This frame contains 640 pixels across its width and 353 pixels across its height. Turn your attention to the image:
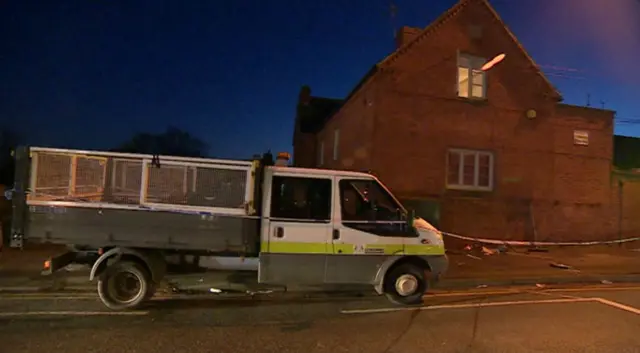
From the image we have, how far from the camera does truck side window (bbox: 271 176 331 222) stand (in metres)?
7.32

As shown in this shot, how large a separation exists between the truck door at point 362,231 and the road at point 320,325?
0.63 meters

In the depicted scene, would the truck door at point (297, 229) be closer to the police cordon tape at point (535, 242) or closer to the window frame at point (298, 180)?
the window frame at point (298, 180)

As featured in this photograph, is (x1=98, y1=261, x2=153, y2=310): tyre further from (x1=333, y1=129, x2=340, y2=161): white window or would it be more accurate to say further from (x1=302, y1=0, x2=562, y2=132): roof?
(x1=333, y1=129, x2=340, y2=161): white window

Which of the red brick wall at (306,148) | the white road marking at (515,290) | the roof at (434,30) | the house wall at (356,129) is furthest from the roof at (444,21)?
the red brick wall at (306,148)

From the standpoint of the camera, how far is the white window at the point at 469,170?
15781mm

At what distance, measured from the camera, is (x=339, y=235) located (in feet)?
24.3

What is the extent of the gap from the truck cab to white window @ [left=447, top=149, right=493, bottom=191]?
8504 mm

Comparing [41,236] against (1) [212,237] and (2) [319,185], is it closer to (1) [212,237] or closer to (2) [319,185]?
(1) [212,237]

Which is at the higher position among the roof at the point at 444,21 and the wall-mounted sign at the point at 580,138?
the roof at the point at 444,21

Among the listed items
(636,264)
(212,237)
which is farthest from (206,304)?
(636,264)

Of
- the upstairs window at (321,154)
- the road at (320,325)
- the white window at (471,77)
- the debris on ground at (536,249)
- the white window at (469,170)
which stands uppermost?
the white window at (471,77)

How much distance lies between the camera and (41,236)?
6801 mm

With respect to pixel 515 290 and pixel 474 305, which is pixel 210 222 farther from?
pixel 515 290

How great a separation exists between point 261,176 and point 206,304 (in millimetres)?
2234
